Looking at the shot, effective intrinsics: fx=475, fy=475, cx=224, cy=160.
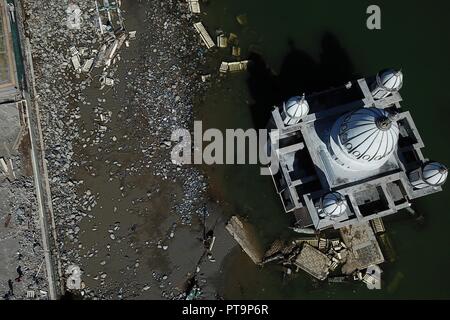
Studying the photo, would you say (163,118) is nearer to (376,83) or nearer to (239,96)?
(239,96)

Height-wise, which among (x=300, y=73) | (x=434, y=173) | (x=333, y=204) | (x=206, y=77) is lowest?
(x=333, y=204)

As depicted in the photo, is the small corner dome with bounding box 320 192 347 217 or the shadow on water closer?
the small corner dome with bounding box 320 192 347 217

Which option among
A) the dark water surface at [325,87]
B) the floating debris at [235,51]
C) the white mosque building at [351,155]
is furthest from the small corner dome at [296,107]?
the floating debris at [235,51]

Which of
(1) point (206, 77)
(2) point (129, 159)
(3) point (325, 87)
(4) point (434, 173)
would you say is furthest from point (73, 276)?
(4) point (434, 173)

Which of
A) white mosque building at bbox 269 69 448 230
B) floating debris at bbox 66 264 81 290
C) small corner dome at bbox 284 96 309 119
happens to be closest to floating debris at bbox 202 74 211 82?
white mosque building at bbox 269 69 448 230

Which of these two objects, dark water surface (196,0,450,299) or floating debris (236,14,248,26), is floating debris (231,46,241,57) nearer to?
dark water surface (196,0,450,299)

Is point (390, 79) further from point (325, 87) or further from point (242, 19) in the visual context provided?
point (242, 19)

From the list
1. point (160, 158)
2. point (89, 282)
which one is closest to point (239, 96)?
point (160, 158)
